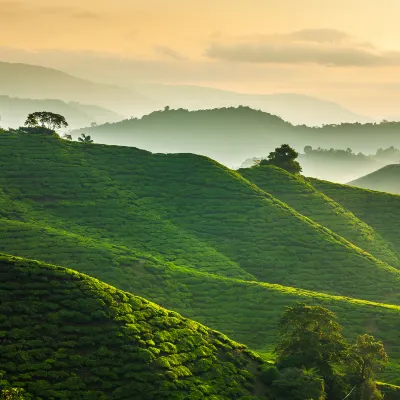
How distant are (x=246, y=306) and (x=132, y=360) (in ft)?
99.7

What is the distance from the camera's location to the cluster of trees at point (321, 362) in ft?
155

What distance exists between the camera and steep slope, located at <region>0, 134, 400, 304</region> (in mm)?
87562

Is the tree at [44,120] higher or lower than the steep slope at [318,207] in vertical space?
higher

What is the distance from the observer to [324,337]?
5050 cm

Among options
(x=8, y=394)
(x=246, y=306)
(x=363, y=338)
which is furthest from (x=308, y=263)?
(x=8, y=394)

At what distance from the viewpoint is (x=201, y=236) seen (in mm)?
96562

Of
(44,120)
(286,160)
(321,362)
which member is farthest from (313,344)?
(44,120)

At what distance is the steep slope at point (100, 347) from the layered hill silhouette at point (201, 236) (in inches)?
674

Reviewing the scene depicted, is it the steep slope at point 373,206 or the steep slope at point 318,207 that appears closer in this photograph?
the steep slope at point 318,207

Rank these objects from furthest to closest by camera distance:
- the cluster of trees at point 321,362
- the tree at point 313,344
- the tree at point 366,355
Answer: the tree at point 366,355
the tree at point 313,344
the cluster of trees at point 321,362

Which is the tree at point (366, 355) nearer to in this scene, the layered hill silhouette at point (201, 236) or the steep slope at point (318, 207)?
the layered hill silhouette at point (201, 236)

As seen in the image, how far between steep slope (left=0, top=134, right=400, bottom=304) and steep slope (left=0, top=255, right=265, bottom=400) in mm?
29510

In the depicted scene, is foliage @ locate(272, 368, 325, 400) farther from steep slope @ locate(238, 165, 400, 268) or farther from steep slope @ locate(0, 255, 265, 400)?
steep slope @ locate(238, 165, 400, 268)

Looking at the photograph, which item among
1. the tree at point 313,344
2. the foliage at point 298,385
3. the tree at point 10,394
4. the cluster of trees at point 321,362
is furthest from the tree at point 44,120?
the tree at point 10,394
